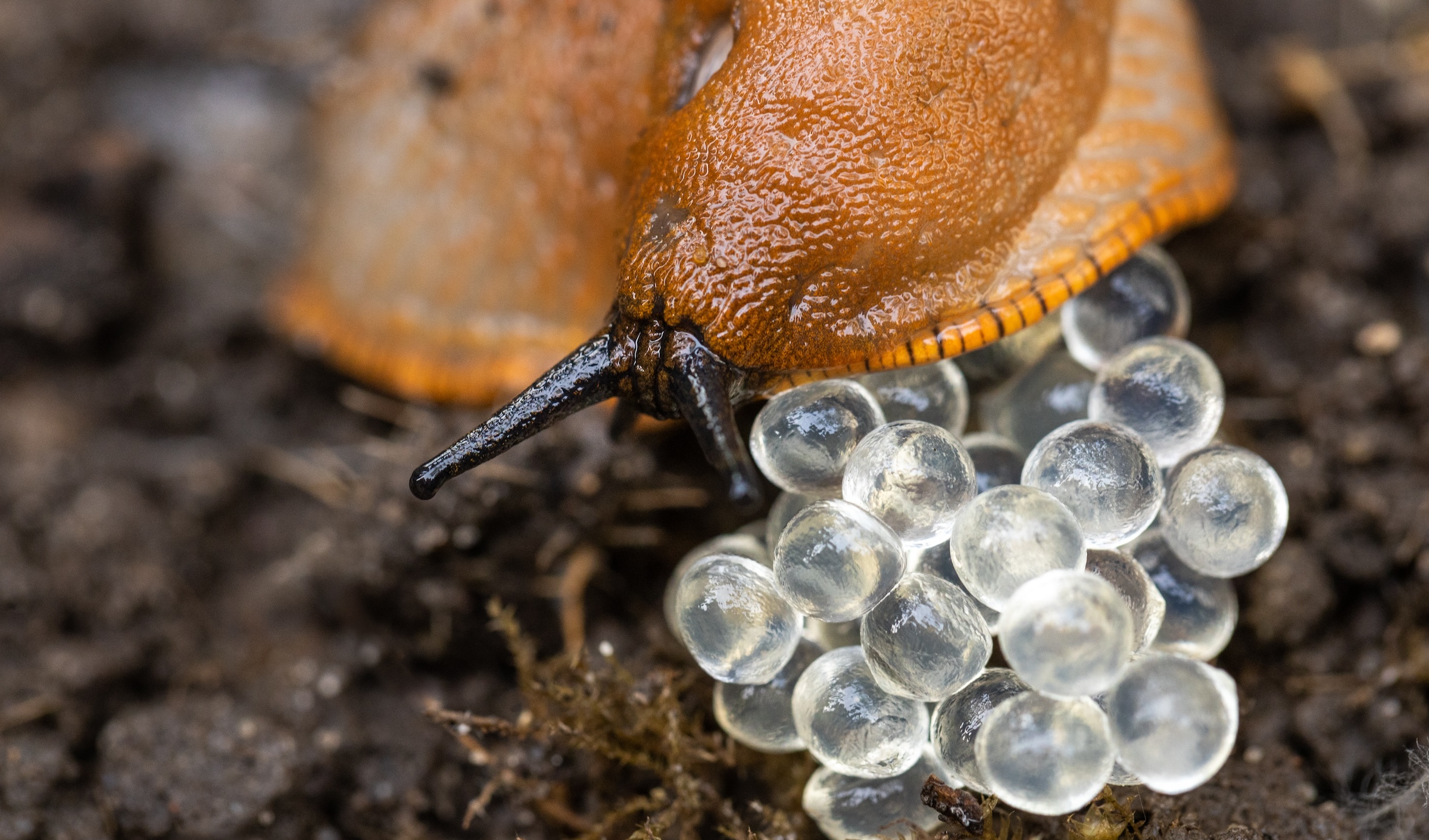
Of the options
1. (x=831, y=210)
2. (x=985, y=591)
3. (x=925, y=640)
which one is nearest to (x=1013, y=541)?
(x=985, y=591)

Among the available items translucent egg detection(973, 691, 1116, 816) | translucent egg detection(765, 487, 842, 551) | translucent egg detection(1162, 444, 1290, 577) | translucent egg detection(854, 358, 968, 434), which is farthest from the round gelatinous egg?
translucent egg detection(1162, 444, 1290, 577)

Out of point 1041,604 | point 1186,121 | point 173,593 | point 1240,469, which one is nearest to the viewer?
point 1041,604

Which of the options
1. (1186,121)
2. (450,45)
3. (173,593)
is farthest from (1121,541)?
(173,593)

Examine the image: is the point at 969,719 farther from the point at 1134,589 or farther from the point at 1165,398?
the point at 1165,398

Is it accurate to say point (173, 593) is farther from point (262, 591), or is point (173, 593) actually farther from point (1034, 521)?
point (1034, 521)

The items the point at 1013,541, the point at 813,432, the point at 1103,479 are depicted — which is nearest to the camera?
the point at 1013,541

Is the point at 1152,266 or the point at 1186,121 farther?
the point at 1186,121

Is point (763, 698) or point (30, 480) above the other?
point (763, 698)
